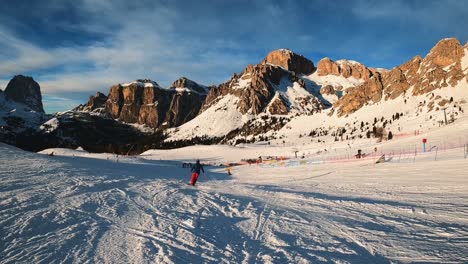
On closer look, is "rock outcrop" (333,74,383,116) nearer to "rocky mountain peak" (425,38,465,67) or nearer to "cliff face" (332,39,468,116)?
"cliff face" (332,39,468,116)

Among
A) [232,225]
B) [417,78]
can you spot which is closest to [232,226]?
[232,225]

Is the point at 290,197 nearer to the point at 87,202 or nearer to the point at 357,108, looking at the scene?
the point at 87,202

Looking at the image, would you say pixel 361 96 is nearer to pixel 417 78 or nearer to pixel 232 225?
pixel 417 78

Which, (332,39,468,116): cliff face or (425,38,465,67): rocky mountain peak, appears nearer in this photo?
(332,39,468,116): cliff face

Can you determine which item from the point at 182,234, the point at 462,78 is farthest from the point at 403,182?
the point at 462,78

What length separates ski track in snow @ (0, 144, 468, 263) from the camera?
700 centimetres

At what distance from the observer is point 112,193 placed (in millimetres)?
15102

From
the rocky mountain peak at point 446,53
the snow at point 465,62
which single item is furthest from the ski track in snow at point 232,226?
the rocky mountain peak at point 446,53

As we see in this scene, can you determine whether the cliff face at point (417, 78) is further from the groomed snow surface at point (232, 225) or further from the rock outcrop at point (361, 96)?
the groomed snow surface at point (232, 225)

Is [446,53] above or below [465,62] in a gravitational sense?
above

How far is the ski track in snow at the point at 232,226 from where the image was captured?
23.0 ft

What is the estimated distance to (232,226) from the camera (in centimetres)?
943

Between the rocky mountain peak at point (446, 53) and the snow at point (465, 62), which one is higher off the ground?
the rocky mountain peak at point (446, 53)

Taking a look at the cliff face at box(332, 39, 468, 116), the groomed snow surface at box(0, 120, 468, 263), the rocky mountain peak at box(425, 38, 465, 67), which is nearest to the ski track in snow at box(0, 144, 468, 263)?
the groomed snow surface at box(0, 120, 468, 263)
